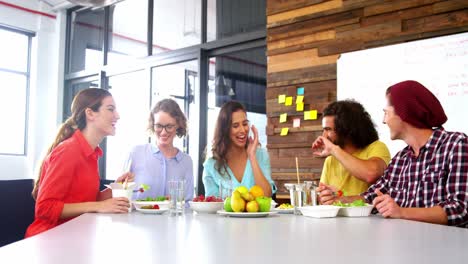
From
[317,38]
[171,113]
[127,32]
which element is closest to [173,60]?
[127,32]

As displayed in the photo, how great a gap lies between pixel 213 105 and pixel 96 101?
2648mm

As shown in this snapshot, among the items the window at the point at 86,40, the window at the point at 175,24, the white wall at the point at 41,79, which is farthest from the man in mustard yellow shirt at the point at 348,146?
the white wall at the point at 41,79

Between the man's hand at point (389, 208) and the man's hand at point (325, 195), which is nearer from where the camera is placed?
the man's hand at point (389, 208)

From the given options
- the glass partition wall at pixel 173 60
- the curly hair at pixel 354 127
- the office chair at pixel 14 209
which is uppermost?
the glass partition wall at pixel 173 60

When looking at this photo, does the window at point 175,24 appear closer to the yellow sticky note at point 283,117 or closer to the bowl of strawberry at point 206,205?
the yellow sticky note at point 283,117

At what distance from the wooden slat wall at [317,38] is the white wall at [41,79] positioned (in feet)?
12.3

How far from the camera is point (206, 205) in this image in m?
1.84

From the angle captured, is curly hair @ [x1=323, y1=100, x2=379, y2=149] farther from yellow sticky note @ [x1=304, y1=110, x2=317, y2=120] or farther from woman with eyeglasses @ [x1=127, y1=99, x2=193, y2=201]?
yellow sticky note @ [x1=304, y1=110, x2=317, y2=120]

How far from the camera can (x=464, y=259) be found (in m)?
0.85

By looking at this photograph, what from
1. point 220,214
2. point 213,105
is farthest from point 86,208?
point 213,105

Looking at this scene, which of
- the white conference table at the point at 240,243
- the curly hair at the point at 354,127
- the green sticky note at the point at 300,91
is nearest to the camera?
the white conference table at the point at 240,243

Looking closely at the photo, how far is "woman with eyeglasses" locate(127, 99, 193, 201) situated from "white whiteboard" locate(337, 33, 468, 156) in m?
1.27

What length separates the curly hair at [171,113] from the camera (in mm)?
2558

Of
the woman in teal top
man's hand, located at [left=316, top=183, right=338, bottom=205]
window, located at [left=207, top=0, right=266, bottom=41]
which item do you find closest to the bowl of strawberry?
man's hand, located at [left=316, top=183, right=338, bottom=205]
